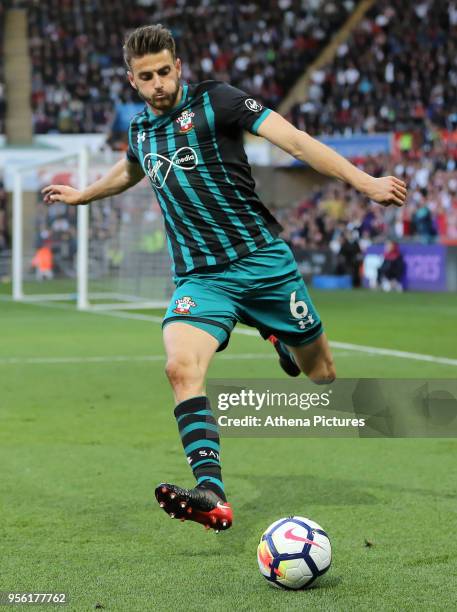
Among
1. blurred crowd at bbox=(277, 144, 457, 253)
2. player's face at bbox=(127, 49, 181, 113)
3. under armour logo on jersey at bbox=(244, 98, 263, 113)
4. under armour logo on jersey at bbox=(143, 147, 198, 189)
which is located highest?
player's face at bbox=(127, 49, 181, 113)

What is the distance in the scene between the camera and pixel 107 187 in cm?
611

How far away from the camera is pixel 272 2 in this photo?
42.0 metres

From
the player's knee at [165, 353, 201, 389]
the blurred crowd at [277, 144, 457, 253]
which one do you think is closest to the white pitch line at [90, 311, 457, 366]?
the player's knee at [165, 353, 201, 389]

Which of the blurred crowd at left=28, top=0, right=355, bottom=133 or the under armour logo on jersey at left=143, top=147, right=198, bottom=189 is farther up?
the blurred crowd at left=28, top=0, right=355, bottom=133

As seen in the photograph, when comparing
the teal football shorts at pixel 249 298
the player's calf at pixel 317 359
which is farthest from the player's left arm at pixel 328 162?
the player's calf at pixel 317 359

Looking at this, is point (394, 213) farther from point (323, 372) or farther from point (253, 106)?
point (253, 106)

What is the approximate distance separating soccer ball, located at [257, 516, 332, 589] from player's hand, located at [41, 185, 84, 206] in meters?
2.58

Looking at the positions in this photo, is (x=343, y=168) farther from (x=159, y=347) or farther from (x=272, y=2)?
(x=272, y=2)

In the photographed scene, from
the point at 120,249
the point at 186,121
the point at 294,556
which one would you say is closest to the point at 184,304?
the point at 186,121

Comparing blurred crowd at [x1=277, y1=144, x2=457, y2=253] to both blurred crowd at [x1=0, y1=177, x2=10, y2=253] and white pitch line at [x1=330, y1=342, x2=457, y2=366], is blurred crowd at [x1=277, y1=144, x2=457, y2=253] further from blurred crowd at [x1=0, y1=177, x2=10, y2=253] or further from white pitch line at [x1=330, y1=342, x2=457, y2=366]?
white pitch line at [x1=330, y1=342, x2=457, y2=366]

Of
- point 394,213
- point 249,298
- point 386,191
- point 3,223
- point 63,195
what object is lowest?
point 3,223

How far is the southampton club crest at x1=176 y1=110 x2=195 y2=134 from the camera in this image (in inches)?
208

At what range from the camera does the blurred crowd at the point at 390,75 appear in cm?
3350

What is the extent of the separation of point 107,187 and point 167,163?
0.85 m
